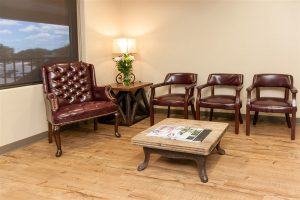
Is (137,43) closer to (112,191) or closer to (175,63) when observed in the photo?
(175,63)

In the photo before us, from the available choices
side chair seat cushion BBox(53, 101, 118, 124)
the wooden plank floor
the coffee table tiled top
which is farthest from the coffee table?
side chair seat cushion BBox(53, 101, 118, 124)

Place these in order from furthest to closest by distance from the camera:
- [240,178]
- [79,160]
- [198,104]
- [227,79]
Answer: [227,79]
[198,104]
[79,160]
[240,178]

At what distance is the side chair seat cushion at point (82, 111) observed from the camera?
349 cm

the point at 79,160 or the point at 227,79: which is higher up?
the point at 227,79

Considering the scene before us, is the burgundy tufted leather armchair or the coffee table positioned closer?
the coffee table

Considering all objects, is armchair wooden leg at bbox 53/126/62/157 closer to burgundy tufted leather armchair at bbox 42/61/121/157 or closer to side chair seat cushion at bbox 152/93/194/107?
burgundy tufted leather armchair at bbox 42/61/121/157

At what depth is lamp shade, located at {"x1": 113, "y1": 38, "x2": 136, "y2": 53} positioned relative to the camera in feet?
16.8

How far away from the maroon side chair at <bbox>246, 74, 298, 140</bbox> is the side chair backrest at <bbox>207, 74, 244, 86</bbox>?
216mm

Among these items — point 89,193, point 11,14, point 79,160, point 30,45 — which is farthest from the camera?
point 30,45

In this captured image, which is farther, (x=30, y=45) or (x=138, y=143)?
(x=30, y=45)

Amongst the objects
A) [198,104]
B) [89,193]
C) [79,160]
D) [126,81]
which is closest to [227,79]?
[198,104]

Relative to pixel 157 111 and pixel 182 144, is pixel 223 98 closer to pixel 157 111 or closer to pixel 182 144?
pixel 157 111

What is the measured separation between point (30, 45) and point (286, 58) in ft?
11.6

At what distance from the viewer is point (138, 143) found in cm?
290
